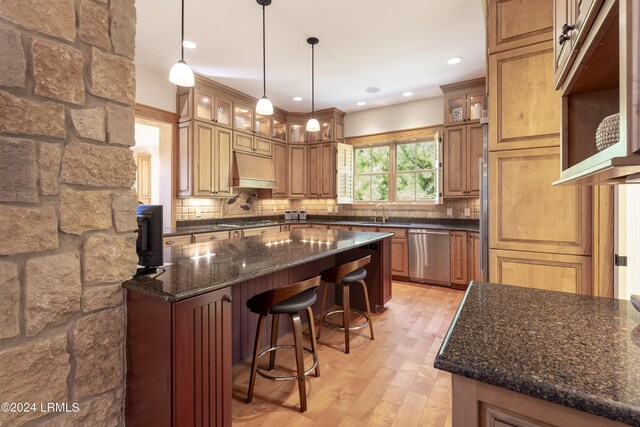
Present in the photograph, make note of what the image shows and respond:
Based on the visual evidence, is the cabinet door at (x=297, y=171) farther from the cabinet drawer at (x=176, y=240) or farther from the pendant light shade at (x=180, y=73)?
the pendant light shade at (x=180, y=73)

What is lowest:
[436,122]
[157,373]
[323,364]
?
[323,364]

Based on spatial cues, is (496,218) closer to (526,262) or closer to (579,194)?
(526,262)

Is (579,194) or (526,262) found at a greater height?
(579,194)

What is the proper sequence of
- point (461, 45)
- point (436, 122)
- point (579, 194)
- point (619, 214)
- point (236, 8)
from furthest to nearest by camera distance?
point (436, 122)
point (461, 45)
point (236, 8)
point (579, 194)
point (619, 214)

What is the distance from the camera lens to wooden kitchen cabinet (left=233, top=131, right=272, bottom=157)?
4.95 meters

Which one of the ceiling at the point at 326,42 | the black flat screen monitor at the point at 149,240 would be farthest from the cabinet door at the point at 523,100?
the black flat screen monitor at the point at 149,240

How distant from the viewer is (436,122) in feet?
16.7

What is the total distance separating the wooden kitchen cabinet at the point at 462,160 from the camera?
14.7 ft

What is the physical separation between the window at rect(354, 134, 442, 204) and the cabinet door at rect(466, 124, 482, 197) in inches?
17.3

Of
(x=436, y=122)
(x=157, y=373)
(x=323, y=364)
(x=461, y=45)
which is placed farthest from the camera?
(x=436, y=122)

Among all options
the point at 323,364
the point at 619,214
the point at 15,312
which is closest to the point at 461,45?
the point at 619,214

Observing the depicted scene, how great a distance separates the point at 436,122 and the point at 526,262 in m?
3.80

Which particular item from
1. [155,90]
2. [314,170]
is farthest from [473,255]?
[155,90]

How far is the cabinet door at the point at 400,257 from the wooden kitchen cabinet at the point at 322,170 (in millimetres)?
1559
